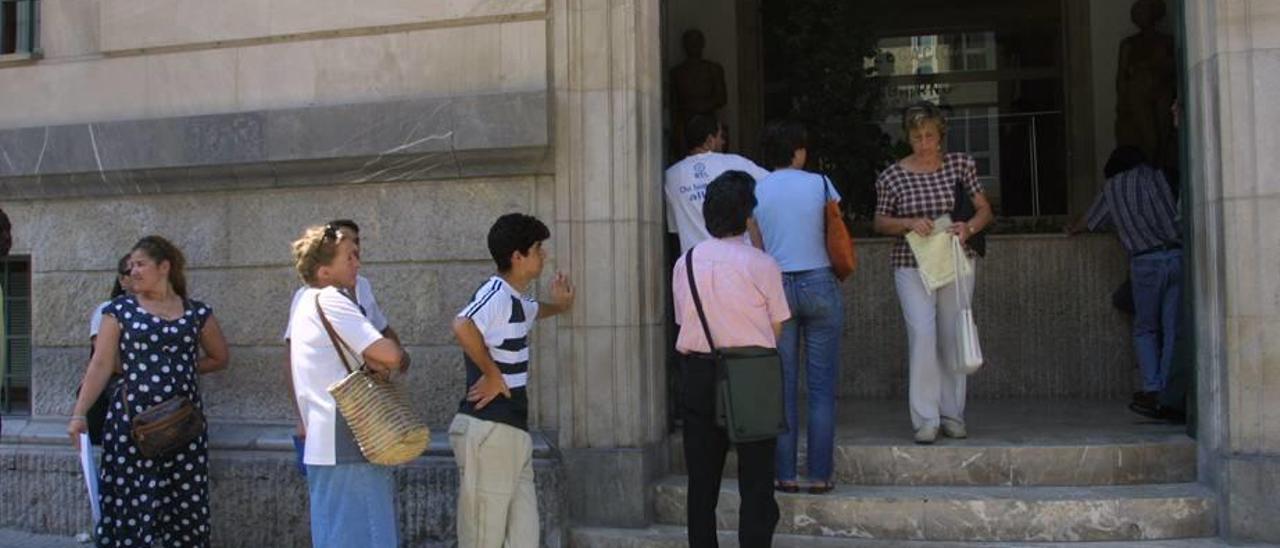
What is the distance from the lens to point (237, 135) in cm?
686

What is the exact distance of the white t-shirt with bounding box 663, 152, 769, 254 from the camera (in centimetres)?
627

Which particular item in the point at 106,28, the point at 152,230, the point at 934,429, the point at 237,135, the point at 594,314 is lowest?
the point at 934,429

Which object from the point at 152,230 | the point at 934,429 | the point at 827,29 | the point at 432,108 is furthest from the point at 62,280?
the point at 827,29

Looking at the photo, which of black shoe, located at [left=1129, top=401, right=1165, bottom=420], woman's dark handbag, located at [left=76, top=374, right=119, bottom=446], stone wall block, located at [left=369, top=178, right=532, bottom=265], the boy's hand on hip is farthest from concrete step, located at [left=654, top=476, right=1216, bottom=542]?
woman's dark handbag, located at [left=76, top=374, right=119, bottom=446]

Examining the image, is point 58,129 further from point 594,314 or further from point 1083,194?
point 1083,194

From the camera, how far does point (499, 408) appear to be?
4.91m

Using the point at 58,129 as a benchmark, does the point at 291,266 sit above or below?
below

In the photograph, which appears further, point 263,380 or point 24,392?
point 24,392

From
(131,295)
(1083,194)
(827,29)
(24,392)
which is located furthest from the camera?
(1083,194)

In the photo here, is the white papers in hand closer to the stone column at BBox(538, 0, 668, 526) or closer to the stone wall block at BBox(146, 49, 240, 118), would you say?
the stone column at BBox(538, 0, 668, 526)

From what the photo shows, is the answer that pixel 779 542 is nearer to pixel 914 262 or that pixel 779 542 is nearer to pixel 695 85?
pixel 914 262

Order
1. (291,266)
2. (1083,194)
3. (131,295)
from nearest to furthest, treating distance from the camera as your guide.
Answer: (131,295), (291,266), (1083,194)

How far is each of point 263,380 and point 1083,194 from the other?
7.66 m

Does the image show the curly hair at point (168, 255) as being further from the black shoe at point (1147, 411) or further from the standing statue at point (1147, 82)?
the standing statue at point (1147, 82)
